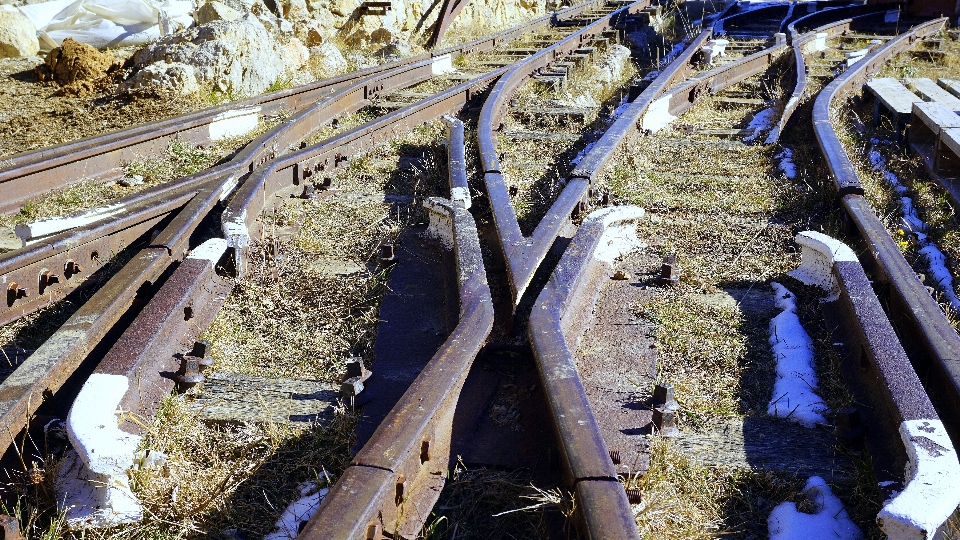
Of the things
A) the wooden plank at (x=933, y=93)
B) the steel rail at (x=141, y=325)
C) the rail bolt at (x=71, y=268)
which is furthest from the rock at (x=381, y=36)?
the rail bolt at (x=71, y=268)

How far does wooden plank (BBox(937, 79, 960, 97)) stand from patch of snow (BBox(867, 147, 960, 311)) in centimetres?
254

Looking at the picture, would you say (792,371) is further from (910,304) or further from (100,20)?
(100,20)

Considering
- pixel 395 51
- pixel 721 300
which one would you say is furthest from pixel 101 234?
pixel 395 51

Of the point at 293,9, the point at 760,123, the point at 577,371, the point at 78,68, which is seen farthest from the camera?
the point at 293,9

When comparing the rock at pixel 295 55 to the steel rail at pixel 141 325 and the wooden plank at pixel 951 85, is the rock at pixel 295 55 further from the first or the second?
the wooden plank at pixel 951 85

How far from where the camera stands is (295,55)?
1017 centimetres

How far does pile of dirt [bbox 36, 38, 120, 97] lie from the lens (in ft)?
27.6

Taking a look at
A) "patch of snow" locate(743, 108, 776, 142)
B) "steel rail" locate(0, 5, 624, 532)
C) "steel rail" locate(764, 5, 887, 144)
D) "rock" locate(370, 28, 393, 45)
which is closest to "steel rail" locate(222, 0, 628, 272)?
"steel rail" locate(0, 5, 624, 532)

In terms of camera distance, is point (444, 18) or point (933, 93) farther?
point (444, 18)

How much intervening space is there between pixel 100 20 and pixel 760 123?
324 inches

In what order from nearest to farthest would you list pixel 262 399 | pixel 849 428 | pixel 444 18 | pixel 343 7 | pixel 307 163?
pixel 849 428 → pixel 262 399 → pixel 307 163 → pixel 444 18 → pixel 343 7

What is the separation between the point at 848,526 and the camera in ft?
8.50

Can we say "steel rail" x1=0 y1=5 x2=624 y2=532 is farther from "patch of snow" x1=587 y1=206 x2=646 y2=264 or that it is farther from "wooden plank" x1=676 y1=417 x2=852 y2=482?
"wooden plank" x1=676 y1=417 x2=852 y2=482

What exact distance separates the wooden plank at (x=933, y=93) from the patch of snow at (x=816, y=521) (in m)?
5.82
